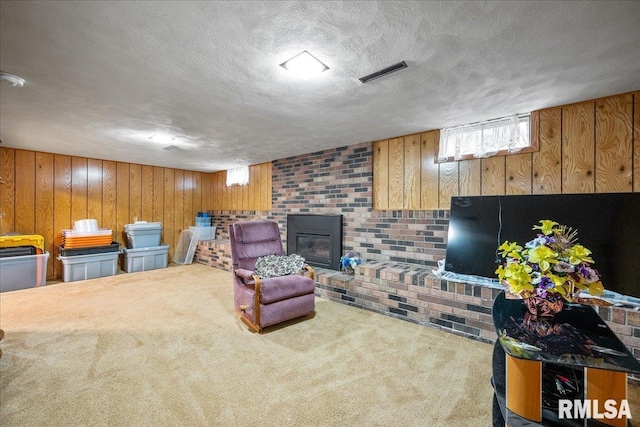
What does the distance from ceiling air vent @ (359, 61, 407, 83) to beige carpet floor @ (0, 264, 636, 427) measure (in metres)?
2.15

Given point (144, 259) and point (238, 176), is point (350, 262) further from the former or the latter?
point (144, 259)

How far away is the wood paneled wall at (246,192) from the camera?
17.5 feet

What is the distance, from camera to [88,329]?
8.61 ft

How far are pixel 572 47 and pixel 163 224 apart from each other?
22.2 ft

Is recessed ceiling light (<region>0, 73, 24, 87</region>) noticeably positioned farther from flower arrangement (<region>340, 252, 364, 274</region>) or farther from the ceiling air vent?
flower arrangement (<region>340, 252, 364, 274</region>)

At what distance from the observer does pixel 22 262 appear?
3.96 m

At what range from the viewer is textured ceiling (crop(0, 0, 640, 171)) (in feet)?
4.35

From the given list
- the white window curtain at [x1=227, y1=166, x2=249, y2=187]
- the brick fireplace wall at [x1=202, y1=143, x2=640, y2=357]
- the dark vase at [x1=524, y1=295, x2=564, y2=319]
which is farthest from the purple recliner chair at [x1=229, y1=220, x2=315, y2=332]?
the white window curtain at [x1=227, y1=166, x2=249, y2=187]

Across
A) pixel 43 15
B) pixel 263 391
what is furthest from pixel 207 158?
pixel 263 391

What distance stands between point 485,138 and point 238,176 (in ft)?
15.2

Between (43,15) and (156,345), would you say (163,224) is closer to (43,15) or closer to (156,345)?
(156,345)

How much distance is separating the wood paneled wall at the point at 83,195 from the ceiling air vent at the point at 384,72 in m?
5.43
